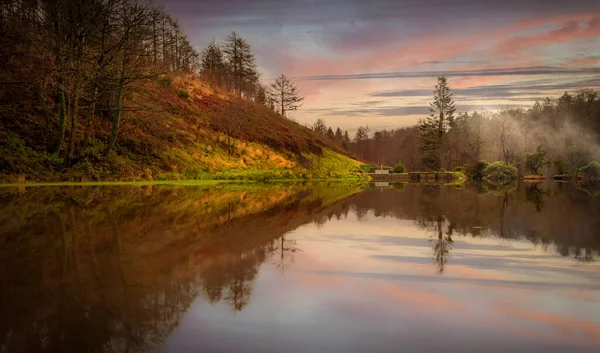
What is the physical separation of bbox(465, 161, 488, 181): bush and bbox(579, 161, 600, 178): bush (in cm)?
1195

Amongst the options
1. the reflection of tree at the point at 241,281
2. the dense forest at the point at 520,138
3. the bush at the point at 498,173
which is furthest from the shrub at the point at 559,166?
the reflection of tree at the point at 241,281

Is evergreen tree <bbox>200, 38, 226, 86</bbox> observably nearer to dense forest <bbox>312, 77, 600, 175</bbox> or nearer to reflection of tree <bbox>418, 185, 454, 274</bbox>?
dense forest <bbox>312, 77, 600, 175</bbox>

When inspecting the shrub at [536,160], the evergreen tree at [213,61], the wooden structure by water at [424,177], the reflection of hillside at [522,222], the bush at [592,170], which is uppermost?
the evergreen tree at [213,61]

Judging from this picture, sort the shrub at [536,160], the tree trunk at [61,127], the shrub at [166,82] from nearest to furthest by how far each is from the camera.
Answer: the tree trunk at [61,127] → the shrub at [166,82] → the shrub at [536,160]

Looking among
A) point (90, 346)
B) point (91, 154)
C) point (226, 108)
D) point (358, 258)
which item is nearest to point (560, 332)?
point (358, 258)

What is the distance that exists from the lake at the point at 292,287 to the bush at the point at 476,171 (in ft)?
132

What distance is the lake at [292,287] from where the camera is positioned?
394cm

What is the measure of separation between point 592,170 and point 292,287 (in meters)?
56.1

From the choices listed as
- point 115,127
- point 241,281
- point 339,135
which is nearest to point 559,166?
point 115,127

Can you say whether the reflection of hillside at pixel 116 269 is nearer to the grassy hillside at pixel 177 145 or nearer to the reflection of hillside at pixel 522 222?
the reflection of hillside at pixel 522 222

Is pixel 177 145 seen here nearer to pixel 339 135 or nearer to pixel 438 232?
pixel 438 232

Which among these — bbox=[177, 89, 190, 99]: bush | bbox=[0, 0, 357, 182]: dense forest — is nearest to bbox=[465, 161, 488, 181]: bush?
bbox=[0, 0, 357, 182]: dense forest

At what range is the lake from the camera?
394cm

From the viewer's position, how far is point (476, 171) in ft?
164
